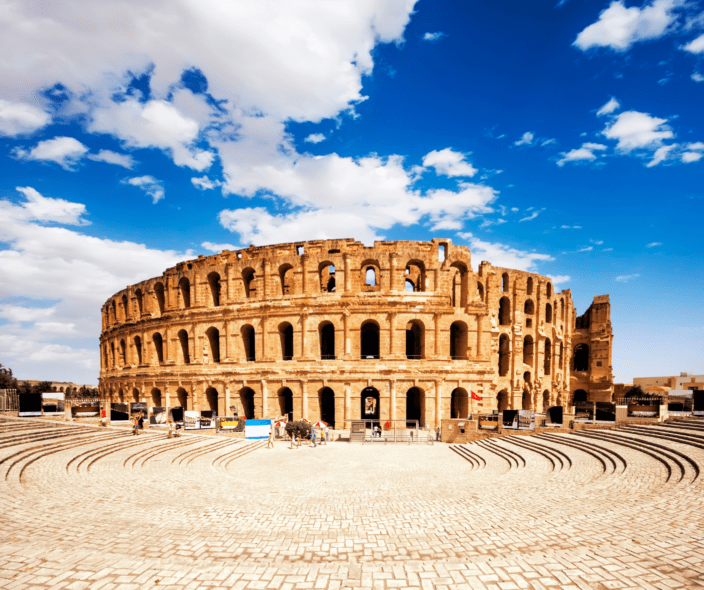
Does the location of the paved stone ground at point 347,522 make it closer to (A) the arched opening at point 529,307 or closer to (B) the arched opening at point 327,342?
(B) the arched opening at point 327,342

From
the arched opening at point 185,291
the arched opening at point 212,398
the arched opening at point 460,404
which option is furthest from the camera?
the arched opening at point 185,291

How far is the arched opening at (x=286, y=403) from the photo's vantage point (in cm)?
2892

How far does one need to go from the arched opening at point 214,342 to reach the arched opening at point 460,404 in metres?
20.4

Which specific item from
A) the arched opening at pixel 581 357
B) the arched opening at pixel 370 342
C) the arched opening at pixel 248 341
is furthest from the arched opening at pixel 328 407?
the arched opening at pixel 581 357

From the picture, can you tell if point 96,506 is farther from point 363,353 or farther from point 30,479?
point 363,353

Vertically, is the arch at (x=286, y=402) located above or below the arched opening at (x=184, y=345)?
below

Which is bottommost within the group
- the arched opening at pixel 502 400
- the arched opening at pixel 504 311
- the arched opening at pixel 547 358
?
the arched opening at pixel 502 400

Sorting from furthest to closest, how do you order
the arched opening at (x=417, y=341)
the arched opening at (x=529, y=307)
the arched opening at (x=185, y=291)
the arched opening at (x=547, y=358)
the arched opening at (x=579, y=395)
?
1. the arched opening at (x=579, y=395)
2. the arched opening at (x=547, y=358)
3. the arched opening at (x=529, y=307)
4. the arched opening at (x=185, y=291)
5. the arched opening at (x=417, y=341)

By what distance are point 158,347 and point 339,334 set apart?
19347 mm

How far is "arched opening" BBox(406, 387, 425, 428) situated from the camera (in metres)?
27.9

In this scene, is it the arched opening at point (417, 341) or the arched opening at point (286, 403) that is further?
the arched opening at point (286, 403)

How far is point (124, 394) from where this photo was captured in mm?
37031

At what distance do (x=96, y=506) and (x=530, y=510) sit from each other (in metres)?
10.1

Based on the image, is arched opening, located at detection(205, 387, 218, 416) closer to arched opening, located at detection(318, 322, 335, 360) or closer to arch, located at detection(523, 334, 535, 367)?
arched opening, located at detection(318, 322, 335, 360)
